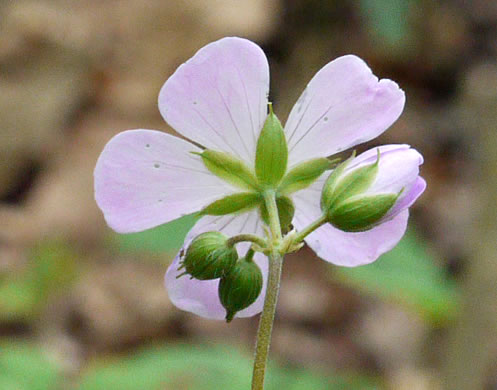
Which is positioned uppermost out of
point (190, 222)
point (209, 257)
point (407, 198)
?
point (407, 198)

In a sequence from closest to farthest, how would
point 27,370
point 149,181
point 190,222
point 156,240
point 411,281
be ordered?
1. point 149,181
2. point 27,370
3. point 411,281
4. point 156,240
5. point 190,222

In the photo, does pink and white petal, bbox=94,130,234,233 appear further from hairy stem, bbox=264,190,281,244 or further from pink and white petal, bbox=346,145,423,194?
pink and white petal, bbox=346,145,423,194

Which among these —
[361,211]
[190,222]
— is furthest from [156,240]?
[361,211]

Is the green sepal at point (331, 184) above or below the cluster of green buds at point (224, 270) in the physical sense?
above

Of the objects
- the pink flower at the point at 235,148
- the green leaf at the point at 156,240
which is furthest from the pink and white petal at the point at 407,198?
the green leaf at the point at 156,240

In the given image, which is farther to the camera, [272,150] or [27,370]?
[27,370]

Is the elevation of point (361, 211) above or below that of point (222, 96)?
below

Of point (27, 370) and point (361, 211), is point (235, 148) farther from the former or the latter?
point (27, 370)

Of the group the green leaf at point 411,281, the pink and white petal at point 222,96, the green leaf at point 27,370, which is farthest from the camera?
the green leaf at point 411,281

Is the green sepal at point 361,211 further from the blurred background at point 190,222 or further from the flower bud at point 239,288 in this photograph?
the blurred background at point 190,222
